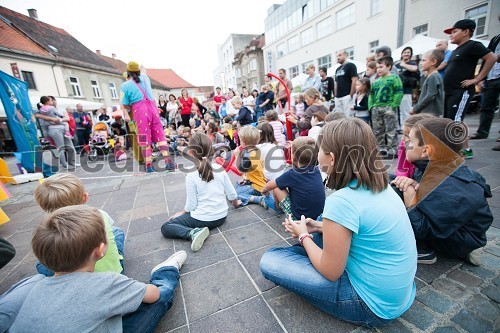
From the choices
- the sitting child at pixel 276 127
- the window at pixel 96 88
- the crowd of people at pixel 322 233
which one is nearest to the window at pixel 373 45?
the sitting child at pixel 276 127

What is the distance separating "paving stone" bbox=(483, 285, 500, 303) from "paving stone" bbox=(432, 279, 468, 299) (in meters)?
0.11

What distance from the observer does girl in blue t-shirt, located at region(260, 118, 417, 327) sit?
117cm

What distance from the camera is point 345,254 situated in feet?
3.93

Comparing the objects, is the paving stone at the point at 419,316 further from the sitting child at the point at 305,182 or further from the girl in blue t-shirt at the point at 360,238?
the sitting child at the point at 305,182

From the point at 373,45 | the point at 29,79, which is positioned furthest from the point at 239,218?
the point at 29,79

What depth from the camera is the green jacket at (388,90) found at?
13.8 feet

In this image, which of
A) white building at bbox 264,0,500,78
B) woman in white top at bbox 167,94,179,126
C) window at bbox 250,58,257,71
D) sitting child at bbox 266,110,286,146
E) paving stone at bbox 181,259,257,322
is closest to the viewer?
paving stone at bbox 181,259,257,322

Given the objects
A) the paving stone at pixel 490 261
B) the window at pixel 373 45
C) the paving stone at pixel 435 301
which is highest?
the window at pixel 373 45

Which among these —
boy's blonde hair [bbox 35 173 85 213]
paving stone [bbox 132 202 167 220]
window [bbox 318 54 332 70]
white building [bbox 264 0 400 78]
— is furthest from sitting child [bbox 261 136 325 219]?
window [bbox 318 54 332 70]

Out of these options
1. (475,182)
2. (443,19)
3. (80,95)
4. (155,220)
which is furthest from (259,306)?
(80,95)

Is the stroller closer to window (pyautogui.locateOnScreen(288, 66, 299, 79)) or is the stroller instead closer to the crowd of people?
the crowd of people

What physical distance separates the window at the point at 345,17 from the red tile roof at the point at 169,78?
36138 millimetres

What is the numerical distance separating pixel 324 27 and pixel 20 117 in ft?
75.7

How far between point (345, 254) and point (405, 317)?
66 centimetres
